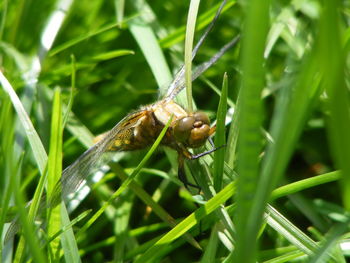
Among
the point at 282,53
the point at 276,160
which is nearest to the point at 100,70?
the point at 282,53

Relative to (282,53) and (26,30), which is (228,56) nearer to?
(282,53)

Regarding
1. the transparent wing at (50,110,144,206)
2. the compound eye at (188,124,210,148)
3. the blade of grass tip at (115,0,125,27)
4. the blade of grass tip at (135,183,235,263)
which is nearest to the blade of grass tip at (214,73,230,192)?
the blade of grass tip at (135,183,235,263)

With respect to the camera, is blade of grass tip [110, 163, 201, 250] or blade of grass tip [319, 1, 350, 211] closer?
blade of grass tip [319, 1, 350, 211]

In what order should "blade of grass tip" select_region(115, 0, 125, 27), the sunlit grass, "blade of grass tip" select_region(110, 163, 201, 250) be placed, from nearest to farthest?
the sunlit grass → "blade of grass tip" select_region(110, 163, 201, 250) → "blade of grass tip" select_region(115, 0, 125, 27)

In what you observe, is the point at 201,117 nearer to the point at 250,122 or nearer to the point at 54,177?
the point at 54,177

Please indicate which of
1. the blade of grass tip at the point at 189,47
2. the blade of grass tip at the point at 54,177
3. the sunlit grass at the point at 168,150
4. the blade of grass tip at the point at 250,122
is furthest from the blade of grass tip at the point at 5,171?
the blade of grass tip at the point at 250,122

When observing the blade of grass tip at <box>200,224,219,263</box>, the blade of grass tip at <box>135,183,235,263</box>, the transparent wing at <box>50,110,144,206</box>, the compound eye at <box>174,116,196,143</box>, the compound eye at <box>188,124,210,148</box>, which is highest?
the transparent wing at <box>50,110,144,206</box>

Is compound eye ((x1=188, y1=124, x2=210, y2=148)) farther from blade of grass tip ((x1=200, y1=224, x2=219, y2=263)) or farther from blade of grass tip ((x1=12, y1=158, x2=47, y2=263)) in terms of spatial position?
blade of grass tip ((x1=12, y1=158, x2=47, y2=263))

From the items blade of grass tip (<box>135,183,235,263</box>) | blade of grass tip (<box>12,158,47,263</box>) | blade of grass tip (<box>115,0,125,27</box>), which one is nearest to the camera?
blade of grass tip (<box>12,158,47,263</box>)
